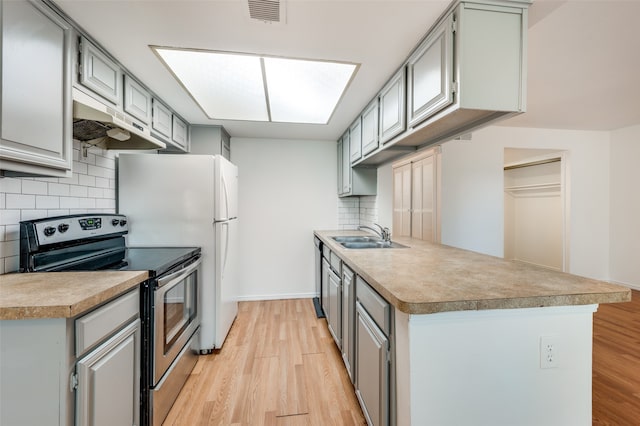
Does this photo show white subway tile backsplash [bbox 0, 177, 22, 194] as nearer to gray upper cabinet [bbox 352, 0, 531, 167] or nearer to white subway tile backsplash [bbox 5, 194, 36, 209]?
white subway tile backsplash [bbox 5, 194, 36, 209]

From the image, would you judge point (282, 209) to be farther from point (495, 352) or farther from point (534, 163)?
point (534, 163)

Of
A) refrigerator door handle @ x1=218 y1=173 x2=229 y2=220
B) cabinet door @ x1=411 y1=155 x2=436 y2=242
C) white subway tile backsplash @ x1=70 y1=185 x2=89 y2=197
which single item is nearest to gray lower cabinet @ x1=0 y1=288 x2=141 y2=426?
white subway tile backsplash @ x1=70 y1=185 x2=89 y2=197

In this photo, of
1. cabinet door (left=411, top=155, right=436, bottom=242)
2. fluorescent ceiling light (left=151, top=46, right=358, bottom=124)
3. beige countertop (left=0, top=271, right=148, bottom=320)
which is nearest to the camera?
beige countertop (left=0, top=271, right=148, bottom=320)

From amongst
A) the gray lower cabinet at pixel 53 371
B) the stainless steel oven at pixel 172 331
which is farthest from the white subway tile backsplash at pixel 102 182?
the gray lower cabinet at pixel 53 371

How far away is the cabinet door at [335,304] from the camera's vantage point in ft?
7.05

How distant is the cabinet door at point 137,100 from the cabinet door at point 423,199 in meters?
3.03

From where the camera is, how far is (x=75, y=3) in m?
1.33

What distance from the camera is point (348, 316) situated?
1.88m

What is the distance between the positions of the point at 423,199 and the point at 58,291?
348 cm

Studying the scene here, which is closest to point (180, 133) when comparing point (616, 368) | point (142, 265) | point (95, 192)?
point (95, 192)

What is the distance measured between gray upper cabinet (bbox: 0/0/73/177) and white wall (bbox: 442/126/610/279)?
360cm

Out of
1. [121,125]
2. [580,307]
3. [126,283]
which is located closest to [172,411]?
[126,283]

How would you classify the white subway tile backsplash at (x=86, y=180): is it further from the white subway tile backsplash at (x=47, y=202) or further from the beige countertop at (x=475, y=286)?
the beige countertop at (x=475, y=286)

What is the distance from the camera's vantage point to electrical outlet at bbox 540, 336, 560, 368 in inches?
42.8
